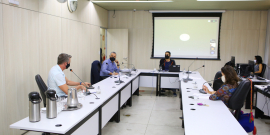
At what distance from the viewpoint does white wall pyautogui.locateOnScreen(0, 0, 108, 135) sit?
322 centimetres

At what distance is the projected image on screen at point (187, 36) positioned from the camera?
7.40m

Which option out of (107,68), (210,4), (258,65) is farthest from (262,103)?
(107,68)

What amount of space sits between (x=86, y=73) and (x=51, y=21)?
218 cm

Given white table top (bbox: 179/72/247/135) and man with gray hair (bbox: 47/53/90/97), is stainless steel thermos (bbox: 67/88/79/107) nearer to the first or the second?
man with gray hair (bbox: 47/53/90/97)

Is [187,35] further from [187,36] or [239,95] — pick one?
[239,95]

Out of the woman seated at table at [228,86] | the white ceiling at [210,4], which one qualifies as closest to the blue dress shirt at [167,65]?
the white ceiling at [210,4]

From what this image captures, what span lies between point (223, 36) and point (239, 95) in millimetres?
5106

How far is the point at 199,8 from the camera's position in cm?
703

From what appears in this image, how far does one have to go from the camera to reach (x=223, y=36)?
7.33 meters

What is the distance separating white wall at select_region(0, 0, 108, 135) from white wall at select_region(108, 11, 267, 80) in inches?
98.9

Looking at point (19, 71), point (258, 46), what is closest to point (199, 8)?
point (258, 46)

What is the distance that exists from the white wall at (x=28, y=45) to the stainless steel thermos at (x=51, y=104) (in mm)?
1560

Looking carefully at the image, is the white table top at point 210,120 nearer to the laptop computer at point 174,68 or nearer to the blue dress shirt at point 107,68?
the blue dress shirt at point 107,68

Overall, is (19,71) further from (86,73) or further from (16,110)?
(86,73)
